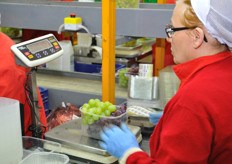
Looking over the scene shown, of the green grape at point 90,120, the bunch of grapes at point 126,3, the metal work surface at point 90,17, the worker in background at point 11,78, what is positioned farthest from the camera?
the bunch of grapes at point 126,3

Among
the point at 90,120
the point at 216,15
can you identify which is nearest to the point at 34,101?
the point at 90,120

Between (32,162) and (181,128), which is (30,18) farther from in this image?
(181,128)

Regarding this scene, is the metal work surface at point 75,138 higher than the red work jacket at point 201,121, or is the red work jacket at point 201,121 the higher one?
the red work jacket at point 201,121

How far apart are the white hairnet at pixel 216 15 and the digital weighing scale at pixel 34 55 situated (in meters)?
0.76

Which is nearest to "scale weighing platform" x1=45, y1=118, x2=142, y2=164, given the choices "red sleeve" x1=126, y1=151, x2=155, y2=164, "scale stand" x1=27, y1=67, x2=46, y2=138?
"scale stand" x1=27, y1=67, x2=46, y2=138

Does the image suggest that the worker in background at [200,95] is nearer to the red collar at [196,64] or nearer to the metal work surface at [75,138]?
the red collar at [196,64]

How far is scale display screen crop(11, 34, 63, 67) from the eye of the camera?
4.33 ft

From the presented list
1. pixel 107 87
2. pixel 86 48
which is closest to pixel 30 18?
pixel 107 87

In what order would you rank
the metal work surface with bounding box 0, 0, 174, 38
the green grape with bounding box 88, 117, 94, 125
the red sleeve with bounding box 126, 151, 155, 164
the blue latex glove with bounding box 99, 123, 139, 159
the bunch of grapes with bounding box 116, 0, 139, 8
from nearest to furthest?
1. the red sleeve with bounding box 126, 151, 155, 164
2. the blue latex glove with bounding box 99, 123, 139, 159
3. the green grape with bounding box 88, 117, 94, 125
4. the metal work surface with bounding box 0, 0, 174, 38
5. the bunch of grapes with bounding box 116, 0, 139, 8

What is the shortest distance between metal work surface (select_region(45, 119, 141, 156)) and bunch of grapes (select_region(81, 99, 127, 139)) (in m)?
0.05

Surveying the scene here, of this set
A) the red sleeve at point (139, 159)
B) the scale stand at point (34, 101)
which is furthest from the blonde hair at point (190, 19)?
the scale stand at point (34, 101)

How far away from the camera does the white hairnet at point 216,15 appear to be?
0.94 m

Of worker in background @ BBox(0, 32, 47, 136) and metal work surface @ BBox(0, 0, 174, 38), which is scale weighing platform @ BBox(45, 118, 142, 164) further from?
metal work surface @ BBox(0, 0, 174, 38)

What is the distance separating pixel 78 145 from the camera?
4.67ft
